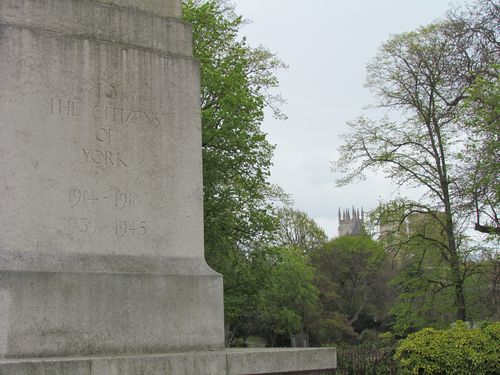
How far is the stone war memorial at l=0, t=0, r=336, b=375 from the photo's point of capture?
5.93 metres

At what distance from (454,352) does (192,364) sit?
11507 millimetres

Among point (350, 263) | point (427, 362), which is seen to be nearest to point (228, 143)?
point (427, 362)

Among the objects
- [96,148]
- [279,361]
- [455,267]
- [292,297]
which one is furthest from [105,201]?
[292,297]

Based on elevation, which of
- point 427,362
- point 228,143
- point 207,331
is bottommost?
point 427,362

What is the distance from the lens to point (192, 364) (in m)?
6.00

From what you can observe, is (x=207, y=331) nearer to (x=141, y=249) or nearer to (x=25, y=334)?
(x=141, y=249)

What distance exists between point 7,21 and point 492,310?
984 inches

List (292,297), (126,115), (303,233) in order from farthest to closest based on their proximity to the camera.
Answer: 1. (303,233)
2. (292,297)
3. (126,115)

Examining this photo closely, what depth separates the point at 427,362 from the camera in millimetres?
16281

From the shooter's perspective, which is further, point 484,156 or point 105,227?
point 484,156

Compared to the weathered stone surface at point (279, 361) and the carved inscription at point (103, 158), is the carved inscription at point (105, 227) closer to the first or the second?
the carved inscription at point (103, 158)

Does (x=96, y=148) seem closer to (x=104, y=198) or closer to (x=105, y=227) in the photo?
(x=104, y=198)

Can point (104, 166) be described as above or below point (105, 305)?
above

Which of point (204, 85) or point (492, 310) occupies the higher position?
point (204, 85)
